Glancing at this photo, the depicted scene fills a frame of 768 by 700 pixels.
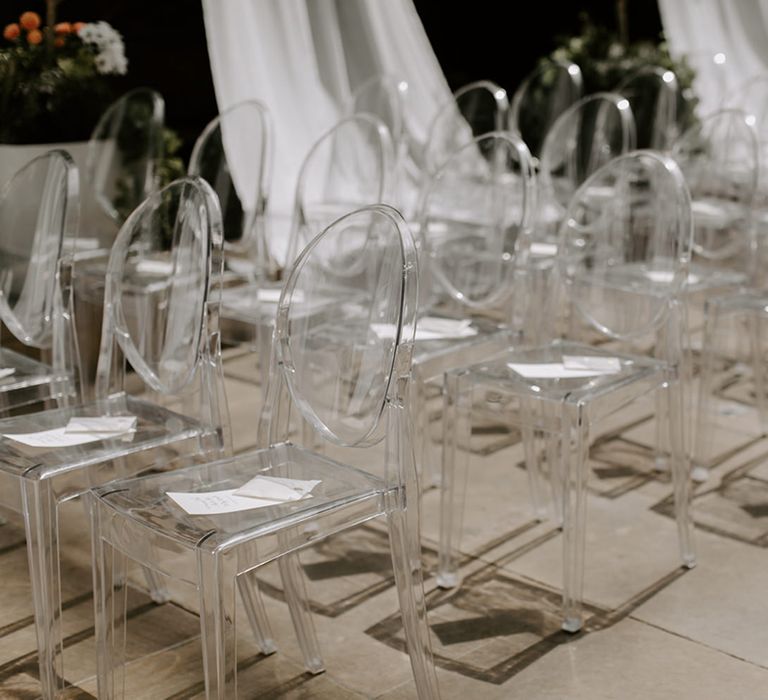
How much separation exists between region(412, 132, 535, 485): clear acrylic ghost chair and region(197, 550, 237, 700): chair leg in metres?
0.91

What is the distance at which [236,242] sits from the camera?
3465 mm

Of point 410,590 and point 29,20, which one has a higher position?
point 29,20

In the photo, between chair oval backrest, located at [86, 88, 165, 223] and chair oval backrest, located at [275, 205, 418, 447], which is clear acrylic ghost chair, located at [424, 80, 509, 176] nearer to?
chair oval backrest, located at [86, 88, 165, 223]

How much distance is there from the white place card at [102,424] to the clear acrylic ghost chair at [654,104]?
2.72m

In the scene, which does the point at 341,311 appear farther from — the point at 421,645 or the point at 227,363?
the point at 227,363

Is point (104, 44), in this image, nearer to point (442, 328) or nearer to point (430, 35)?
point (442, 328)

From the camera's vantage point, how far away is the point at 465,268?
123 inches

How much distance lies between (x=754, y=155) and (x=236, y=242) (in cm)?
141

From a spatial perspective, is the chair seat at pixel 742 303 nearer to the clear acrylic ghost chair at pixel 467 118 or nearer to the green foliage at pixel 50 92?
the clear acrylic ghost chair at pixel 467 118

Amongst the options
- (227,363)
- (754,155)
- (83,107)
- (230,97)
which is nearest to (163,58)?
(230,97)

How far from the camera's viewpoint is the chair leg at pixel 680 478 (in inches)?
103

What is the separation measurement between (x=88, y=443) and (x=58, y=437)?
0.21 feet

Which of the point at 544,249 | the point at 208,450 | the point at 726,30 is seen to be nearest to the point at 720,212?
the point at 544,249

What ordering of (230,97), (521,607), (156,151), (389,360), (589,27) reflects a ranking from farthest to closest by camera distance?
(589,27) < (230,97) < (156,151) < (521,607) < (389,360)
